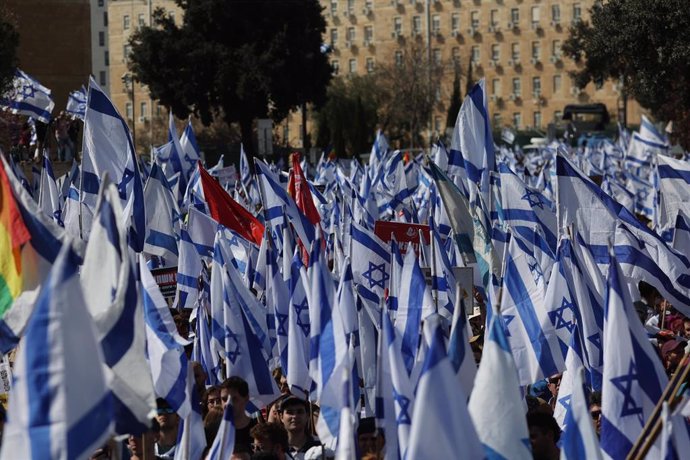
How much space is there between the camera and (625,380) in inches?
323

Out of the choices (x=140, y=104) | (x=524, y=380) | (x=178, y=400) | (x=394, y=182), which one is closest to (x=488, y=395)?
(x=178, y=400)

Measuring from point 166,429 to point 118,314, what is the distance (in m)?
2.24

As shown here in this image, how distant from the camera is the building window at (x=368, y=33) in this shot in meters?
111

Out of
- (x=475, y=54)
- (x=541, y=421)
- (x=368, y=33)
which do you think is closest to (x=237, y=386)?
(x=541, y=421)

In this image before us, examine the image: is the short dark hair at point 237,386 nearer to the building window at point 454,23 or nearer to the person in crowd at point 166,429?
the person in crowd at point 166,429

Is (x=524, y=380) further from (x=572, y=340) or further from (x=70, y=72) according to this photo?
(x=70, y=72)

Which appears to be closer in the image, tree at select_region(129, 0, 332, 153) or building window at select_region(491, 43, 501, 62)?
tree at select_region(129, 0, 332, 153)

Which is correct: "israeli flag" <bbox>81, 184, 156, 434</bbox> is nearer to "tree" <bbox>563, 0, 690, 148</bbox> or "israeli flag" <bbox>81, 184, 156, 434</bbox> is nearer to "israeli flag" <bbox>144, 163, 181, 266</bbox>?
"israeli flag" <bbox>144, 163, 181, 266</bbox>

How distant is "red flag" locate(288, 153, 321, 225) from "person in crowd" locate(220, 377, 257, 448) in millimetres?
6637

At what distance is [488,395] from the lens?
287 inches

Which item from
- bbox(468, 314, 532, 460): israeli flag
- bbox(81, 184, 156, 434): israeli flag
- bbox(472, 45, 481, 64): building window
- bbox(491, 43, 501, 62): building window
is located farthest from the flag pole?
bbox(491, 43, 501, 62): building window

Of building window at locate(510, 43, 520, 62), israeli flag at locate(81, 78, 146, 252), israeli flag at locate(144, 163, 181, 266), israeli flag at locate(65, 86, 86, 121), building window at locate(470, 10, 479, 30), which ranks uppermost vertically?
building window at locate(470, 10, 479, 30)

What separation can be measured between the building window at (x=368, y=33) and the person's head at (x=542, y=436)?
103433 mm

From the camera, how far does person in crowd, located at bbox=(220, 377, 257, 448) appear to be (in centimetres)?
952
